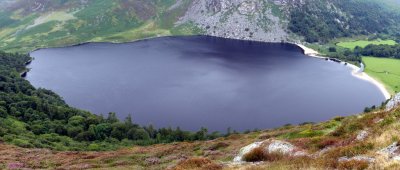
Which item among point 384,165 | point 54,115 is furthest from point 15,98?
point 384,165

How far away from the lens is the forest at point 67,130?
9769 cm

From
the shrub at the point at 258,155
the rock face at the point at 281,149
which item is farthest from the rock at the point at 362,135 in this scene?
the shrub at the point at 258,155

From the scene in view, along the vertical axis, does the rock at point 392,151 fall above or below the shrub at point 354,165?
above

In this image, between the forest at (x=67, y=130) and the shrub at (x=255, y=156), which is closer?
the shrub at (x=255, y=156)

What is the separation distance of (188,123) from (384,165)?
11788 cm

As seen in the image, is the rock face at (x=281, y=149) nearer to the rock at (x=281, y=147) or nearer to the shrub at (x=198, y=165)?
the rock at (x=281, y=147)

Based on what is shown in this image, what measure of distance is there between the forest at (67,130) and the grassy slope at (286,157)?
67.8 ft

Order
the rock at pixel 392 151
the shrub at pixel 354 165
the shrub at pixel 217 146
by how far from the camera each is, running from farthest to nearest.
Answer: the shrub at pixel 217 146
the rock at pixel 392 151
the shrub at pixel 354 165

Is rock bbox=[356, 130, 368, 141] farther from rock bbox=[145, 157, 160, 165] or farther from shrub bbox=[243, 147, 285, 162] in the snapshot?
rock bbox=[145, 157, 160, 165]

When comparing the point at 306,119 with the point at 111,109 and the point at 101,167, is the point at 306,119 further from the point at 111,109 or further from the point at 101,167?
the point at 101,167

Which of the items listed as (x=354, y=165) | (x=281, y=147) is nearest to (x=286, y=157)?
(x=281, y=147)

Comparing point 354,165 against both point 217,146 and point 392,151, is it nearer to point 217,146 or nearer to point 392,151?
point 392,151

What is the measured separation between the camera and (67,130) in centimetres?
11588

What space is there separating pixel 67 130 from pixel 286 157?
92.7m
